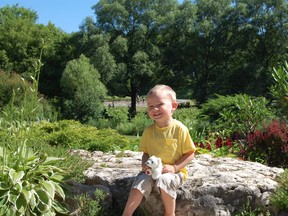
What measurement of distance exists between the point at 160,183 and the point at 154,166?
0.52 ft

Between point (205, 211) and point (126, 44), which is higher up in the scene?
point (126, 44)

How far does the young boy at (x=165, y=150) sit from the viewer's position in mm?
3438

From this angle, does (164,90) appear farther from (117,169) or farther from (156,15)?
(156,15)

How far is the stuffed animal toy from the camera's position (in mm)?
3395

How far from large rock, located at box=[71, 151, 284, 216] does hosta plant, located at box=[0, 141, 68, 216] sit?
61cm

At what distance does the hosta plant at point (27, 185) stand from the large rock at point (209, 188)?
0.61 metres

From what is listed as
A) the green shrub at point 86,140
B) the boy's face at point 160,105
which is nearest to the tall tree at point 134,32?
the green shrub at point 86,140

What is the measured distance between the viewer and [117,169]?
14.7 ft

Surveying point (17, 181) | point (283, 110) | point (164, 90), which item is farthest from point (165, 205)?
point (283, 110)

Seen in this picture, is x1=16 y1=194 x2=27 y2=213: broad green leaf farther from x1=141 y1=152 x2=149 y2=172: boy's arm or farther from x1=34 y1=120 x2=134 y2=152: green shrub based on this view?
x1=34 y1=120 x2=134 y2=152: green shrub

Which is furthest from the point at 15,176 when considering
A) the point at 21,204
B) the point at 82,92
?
the point at 82,92

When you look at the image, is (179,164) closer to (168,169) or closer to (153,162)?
(168,169)

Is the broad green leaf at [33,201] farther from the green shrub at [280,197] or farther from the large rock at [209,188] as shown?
the green shrub at [280,197]

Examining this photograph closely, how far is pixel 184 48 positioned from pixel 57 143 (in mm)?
26435
